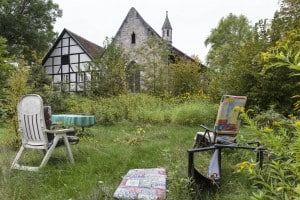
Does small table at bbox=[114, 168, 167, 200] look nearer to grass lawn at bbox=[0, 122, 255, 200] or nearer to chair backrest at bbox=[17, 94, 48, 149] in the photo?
grass lawn at bbox=[0, 122, 255, 200]

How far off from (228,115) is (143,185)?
191cm

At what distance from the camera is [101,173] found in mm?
4422

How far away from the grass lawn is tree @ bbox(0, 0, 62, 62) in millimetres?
25555

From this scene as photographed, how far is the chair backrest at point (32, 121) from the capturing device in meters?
4.64

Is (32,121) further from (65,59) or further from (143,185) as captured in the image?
(65,59)

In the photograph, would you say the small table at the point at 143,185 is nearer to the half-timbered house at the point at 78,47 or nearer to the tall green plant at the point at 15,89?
the tall green plant at the point at 15,89

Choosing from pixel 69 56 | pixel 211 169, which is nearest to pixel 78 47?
pixel 69 56

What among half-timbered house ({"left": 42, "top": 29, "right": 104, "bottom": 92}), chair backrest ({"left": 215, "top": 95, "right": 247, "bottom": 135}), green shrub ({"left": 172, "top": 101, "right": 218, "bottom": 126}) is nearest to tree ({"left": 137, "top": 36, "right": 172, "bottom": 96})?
half-timbered house ({"left": 42, "top": 29, "right": 104, "bottom": 92})

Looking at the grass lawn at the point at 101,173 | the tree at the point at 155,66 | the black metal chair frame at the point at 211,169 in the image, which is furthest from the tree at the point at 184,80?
the black metal chair frame at the point at 211,169

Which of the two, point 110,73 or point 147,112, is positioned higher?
point 110,73

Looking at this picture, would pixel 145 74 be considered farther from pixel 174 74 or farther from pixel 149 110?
→ pixel 149 110

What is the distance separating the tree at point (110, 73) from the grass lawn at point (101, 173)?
9920 mm

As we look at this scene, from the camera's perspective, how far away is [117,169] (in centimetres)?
462

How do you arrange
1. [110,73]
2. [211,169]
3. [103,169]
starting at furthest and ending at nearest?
[110,73]
[103,169]
[211,169]
